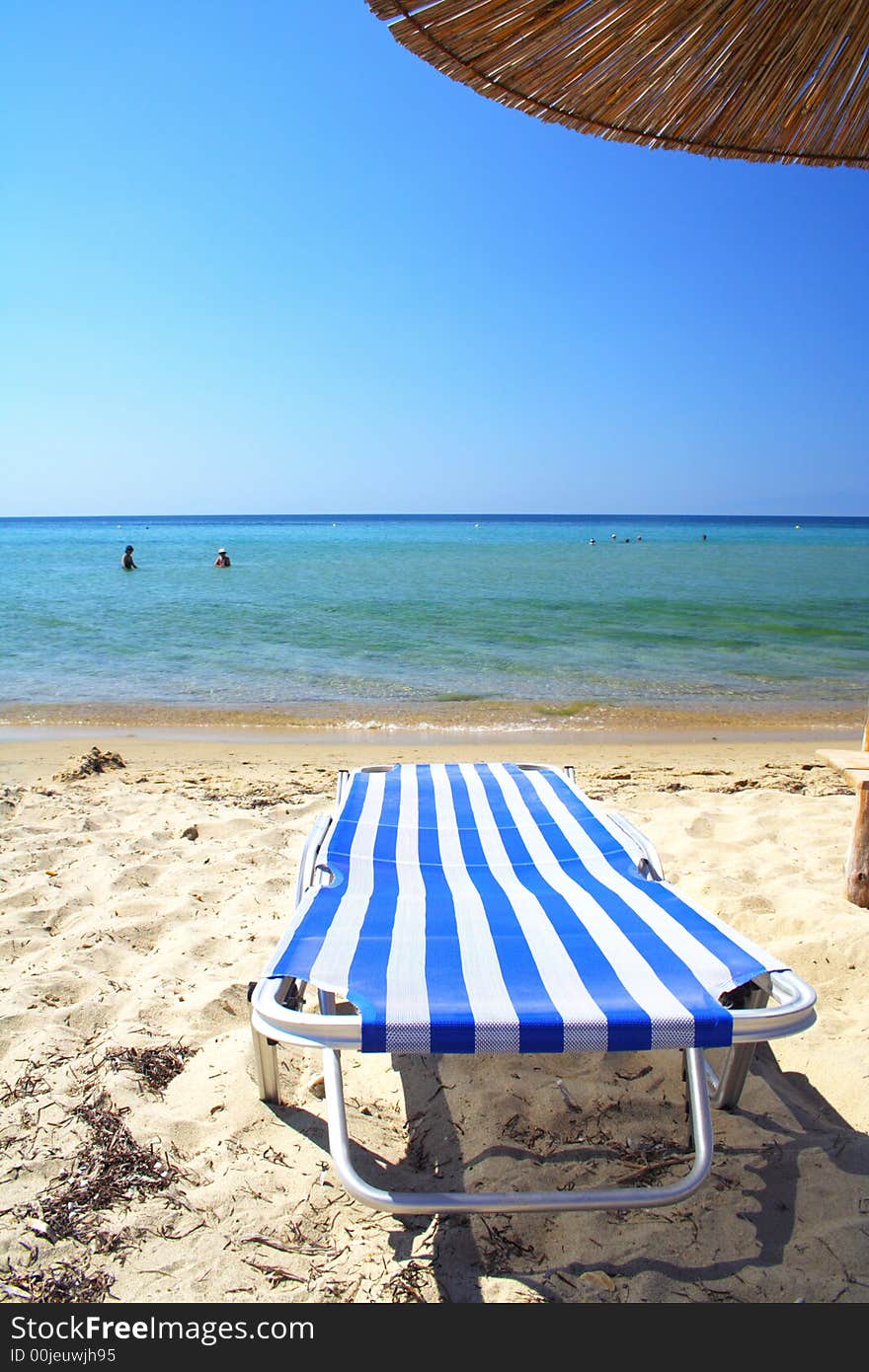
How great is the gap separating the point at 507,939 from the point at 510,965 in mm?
184

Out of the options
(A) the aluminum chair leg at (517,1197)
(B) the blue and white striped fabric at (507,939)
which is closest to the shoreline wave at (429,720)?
(B) the blue and white striped fabric at (507,939)

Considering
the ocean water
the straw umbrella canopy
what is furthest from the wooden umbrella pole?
the ocean water

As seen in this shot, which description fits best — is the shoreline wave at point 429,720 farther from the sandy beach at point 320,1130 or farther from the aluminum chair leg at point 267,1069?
the aluminum chair leg at point 267,1069

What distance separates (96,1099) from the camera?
2.19m

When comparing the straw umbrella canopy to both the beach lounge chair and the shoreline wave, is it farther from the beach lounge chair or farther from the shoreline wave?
the shoreline wave

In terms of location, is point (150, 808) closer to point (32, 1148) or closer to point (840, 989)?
point (32, 1148)

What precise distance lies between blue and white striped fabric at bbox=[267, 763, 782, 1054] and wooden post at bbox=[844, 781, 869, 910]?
1.13 metres

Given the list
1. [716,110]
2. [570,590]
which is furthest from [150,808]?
[570,590]

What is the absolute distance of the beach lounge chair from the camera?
1684mm

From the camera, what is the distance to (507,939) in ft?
7.19

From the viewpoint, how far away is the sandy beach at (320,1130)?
170 cm

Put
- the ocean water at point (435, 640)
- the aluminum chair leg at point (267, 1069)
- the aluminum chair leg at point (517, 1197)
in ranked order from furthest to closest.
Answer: the ocean water at point (435, 640)
the aluminum chair leg at point (267, 1069)
the aluminum chair leg at point (517, 1197)

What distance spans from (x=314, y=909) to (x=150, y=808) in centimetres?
265

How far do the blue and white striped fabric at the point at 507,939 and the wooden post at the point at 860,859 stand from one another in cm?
113
